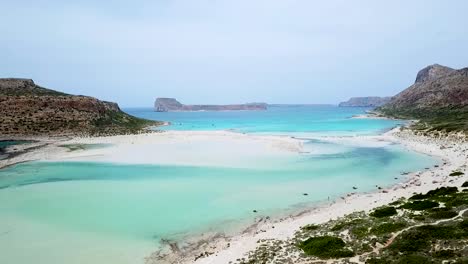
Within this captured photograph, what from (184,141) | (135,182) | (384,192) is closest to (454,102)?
(184,141)

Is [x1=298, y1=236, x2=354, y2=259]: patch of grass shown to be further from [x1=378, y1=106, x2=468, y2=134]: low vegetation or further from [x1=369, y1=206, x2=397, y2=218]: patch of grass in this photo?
[x1=378, y1=106, x2=468, y2=134]: low vegetation

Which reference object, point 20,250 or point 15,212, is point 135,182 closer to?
point 15,212

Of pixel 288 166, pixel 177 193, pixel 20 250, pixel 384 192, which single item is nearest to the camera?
pixel 20 250

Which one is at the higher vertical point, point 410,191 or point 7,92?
point 7,92

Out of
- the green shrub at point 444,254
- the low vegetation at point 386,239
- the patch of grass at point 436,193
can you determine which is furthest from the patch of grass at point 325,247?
the patch of grass at point 436,193

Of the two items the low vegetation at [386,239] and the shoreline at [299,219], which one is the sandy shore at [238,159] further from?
the low vegetation at [386,239]
